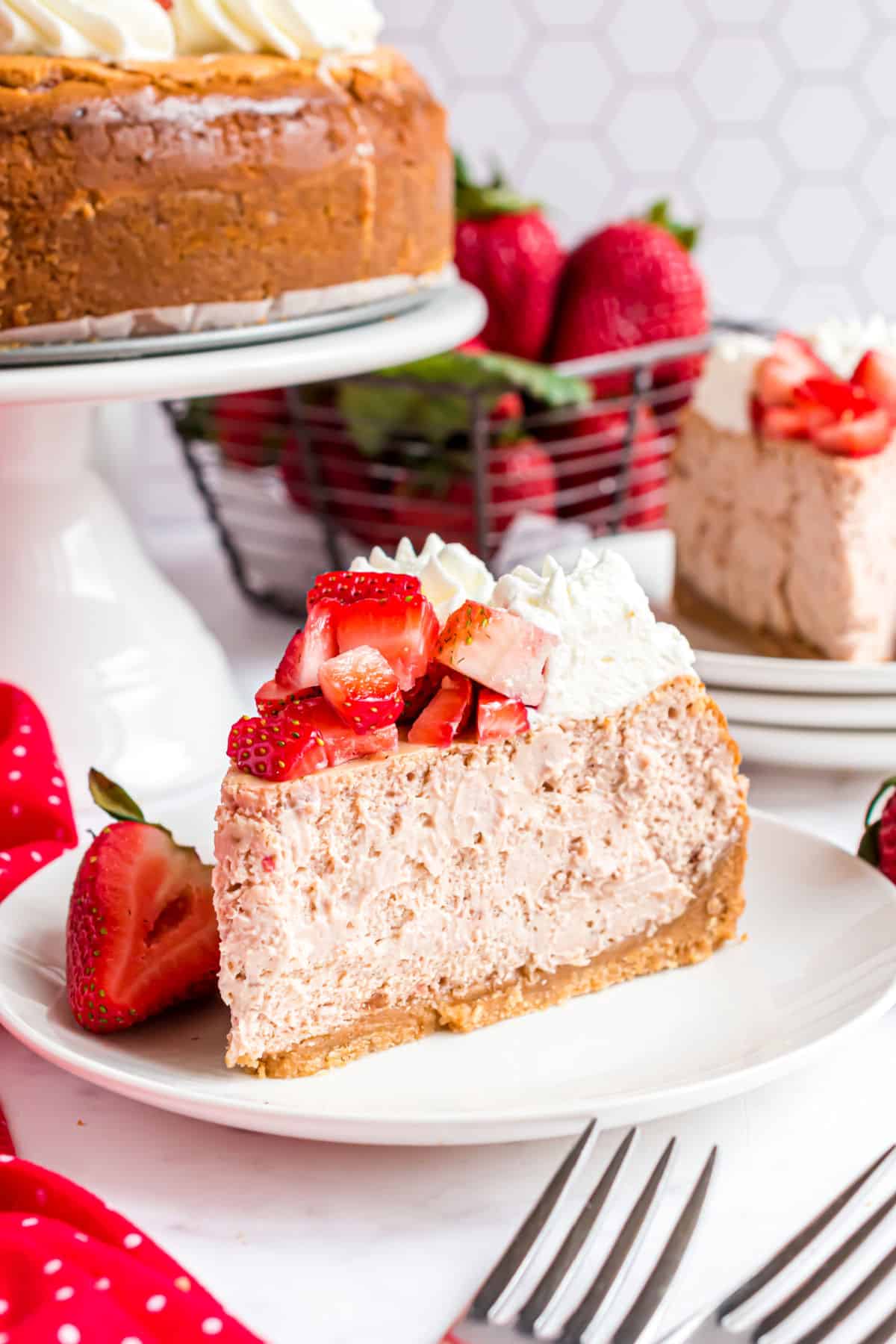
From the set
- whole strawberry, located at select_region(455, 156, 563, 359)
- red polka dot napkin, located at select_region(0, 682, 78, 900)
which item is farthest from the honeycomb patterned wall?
red polka dot napkin, located at select_region(0, 682, 78, 900)

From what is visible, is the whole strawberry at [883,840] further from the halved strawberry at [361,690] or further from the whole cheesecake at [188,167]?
the whole cheesecake at [188,167]

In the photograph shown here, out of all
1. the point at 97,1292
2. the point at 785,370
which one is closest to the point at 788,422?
the point at 785,370

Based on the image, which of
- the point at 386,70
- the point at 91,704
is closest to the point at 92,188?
the point at 386,70

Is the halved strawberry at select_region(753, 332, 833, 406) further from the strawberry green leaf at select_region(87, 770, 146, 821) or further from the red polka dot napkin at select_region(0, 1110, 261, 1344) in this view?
the red polka dot napkin at select_region(0, 1110, 261, 1344)

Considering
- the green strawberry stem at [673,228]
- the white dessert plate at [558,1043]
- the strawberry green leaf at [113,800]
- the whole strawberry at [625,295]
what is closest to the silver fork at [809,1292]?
the white dessert plate at [558,1043]

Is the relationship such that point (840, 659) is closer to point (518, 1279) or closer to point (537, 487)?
point (537, 487)
